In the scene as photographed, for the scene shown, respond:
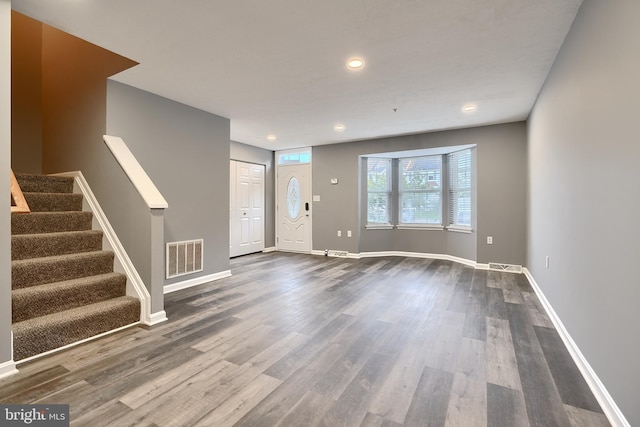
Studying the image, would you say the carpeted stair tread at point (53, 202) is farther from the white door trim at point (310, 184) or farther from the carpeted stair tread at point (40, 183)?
the white door trim at point (310, 184)

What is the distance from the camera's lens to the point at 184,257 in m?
3.77

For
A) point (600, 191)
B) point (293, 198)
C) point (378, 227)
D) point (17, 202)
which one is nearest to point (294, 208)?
point (293, 198)

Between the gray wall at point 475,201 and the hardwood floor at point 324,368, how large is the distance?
1.68 meters

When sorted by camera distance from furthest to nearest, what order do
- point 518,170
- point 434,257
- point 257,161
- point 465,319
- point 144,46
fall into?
point 257,161
point 434,257
point 518,170
point 465,319
point 144,46

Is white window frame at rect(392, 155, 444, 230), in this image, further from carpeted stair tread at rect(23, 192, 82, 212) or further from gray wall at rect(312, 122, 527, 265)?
carpeted stair tread at rect(23, 192, 82, 212)

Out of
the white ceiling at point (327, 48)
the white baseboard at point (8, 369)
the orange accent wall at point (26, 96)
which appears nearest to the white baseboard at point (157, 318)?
the white baseboard at point (8, 369)

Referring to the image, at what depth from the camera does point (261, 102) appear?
12.2 ft

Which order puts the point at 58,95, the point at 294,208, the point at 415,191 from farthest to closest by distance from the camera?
the point at 294,208 → the point at 415,191 → the point at 58,95

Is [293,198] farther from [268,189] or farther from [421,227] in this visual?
[421,227]

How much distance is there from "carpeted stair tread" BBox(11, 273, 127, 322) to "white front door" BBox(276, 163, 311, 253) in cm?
407

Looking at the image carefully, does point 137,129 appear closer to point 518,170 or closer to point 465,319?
point 465,319

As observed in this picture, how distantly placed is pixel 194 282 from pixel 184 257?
38 cm

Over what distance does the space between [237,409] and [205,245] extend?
2812mm

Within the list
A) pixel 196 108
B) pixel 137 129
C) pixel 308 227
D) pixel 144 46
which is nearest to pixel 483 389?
pixel 144 46
